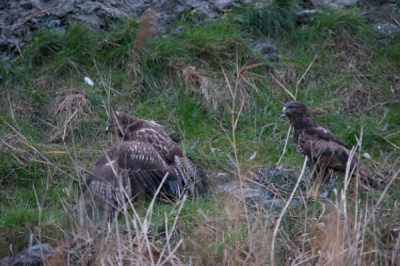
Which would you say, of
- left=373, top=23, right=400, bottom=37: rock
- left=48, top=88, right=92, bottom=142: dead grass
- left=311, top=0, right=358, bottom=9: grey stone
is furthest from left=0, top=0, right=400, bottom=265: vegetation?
left=311, top=0, right=358, bottom=9: grey stone

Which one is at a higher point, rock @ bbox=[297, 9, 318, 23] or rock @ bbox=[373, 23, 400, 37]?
rock @ bbox=[297, 9, 318, 23]

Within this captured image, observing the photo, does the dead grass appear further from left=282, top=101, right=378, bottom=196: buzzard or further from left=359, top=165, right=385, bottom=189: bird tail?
left=359, top=165, right=385, bottom=189: bird tail

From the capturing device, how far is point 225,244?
4.80 meters

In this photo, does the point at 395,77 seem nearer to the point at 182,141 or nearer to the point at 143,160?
the point at 182,141

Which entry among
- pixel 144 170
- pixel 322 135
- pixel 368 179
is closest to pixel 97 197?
pixel 144 170

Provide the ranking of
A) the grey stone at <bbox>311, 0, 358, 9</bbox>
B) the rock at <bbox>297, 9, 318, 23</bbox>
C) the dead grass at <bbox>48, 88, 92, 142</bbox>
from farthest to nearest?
1. the grey stone at <bbox>311, 0, 358, 9</bbox>
2. the rock at <bbox>297, 9, 318, 23</bbox>
3. the dead grass at <bbox>48, 88, 92, 142</bbox>

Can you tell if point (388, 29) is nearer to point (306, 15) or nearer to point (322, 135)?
point (306, 15)

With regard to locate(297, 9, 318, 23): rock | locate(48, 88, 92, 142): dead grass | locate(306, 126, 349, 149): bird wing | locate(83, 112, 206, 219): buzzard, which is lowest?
locate(48, 88, 92, 142): dead grass

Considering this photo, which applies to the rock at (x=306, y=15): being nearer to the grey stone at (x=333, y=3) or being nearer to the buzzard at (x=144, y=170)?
the grey stone at (x=333, y=3)

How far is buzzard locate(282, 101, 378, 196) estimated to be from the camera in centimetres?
626

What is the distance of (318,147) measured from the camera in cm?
633

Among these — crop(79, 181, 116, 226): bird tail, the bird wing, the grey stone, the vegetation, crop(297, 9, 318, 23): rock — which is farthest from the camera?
the grey stone

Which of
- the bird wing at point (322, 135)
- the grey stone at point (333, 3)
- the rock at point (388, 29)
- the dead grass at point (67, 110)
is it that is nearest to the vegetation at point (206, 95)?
the dead grass at point (67, 110)

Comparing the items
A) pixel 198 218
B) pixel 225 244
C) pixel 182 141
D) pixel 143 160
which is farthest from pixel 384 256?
pixel 182 141
